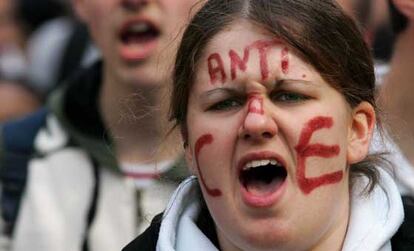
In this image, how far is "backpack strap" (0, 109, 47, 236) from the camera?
178 inches

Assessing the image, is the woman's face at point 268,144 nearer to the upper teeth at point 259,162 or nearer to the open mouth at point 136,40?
the upper teeth at point 259,162

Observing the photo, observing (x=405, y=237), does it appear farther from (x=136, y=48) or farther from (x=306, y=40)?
(x=136, y=48)

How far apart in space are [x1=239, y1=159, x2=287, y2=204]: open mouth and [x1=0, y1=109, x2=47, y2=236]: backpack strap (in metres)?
1.40

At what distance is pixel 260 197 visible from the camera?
325 cm

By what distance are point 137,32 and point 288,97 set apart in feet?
5.55

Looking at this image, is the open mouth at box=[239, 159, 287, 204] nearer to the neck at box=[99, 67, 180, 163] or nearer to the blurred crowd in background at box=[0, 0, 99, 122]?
A: the neck at box=[99, 67, 180, 163]

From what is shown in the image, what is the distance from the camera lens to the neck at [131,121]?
4.64 m

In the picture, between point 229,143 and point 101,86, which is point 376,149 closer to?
point 229,143

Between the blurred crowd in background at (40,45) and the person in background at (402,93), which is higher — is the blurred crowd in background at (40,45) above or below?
below

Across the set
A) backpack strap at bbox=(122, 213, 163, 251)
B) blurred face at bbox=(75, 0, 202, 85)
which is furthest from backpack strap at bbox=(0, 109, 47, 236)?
backpack strap at bbox=(122, 213, 163, 251)

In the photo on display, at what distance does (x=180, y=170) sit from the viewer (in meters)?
4.34

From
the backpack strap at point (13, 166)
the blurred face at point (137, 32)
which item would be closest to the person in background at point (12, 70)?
the blurred face at point (137, 32)

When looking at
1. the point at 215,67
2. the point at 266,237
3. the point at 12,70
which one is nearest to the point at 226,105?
the point at 215,67

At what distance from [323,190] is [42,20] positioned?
152 inches
